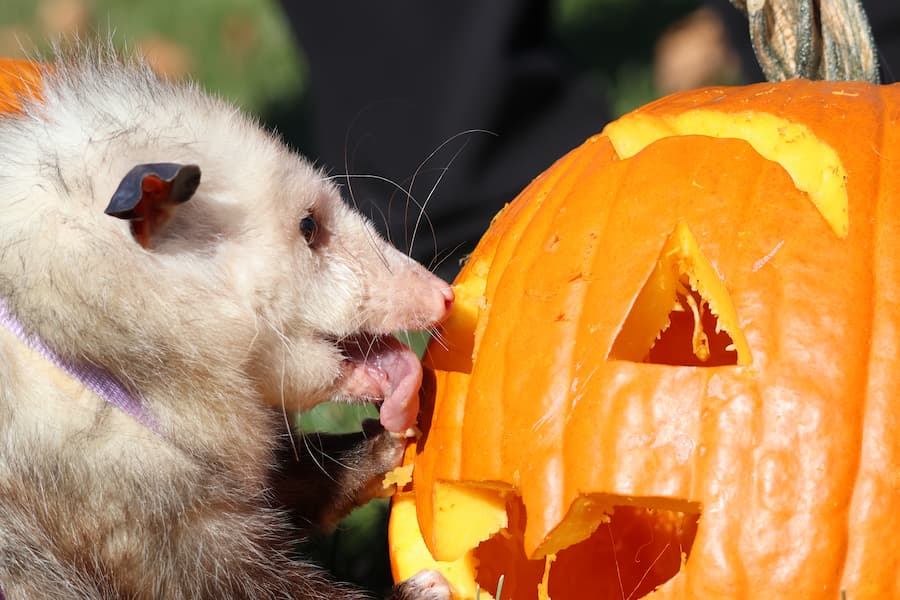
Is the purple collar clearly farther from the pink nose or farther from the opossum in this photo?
the pink nose

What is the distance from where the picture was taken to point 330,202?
2.57 meters

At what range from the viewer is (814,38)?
8.28 feet

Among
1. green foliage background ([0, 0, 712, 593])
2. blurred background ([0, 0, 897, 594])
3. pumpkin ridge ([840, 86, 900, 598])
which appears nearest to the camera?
pumpkin ridge ([840, 86, 900, 598])

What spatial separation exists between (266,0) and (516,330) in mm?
5018

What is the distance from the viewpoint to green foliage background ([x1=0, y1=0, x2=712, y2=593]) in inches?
220

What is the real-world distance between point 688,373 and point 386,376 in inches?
32.0

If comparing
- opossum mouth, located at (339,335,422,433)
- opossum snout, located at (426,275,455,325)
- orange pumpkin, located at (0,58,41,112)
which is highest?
orange pumpkin, located at (0,58,41,112)

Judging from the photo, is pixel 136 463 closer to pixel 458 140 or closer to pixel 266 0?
pixel 458 140

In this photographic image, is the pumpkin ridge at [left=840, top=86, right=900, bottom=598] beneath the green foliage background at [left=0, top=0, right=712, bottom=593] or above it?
beneath

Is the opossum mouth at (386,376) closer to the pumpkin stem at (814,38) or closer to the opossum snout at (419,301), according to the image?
the opossum snout at (419,301)

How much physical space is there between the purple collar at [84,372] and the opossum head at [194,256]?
23 mm

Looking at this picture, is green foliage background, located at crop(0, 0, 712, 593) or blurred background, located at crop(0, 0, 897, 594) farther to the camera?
green foliage background, located at crop(0, 0, 712, 593)

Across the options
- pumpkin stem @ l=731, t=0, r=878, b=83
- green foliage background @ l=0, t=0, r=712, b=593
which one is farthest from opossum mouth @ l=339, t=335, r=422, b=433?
green foliage background @ l=0, t=0, r=712, b=593

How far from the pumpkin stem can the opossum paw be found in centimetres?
142
